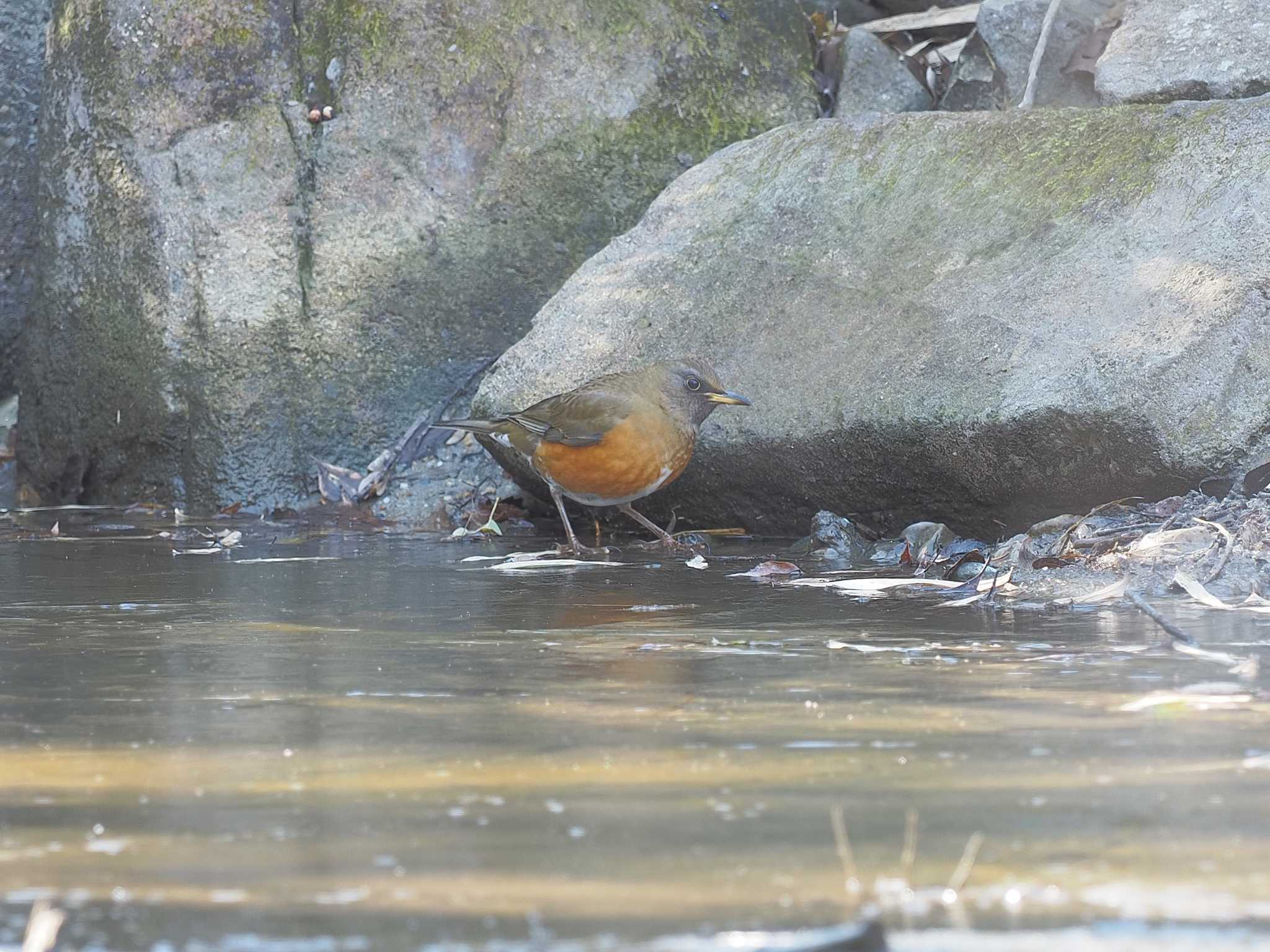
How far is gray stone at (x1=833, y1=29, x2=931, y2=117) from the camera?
28.5ft

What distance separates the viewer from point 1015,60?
7973mm

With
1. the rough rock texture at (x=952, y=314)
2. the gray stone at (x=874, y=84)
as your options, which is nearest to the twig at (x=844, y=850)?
the rough rock texture at (x=952, y=314)

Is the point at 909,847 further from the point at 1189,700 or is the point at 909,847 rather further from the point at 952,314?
the point at 952,314

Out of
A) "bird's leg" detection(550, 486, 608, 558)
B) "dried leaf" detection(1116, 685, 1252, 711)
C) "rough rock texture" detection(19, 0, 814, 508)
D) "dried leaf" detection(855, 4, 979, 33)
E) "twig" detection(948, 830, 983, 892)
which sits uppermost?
"dried leaf" detection(855, 4, 979, 33)

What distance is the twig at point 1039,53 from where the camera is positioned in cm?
762

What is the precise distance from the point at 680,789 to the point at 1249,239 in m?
3.89

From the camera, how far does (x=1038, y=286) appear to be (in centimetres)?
593

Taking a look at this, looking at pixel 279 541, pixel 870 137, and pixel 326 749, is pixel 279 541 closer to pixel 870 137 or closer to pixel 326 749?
pixel 870 137

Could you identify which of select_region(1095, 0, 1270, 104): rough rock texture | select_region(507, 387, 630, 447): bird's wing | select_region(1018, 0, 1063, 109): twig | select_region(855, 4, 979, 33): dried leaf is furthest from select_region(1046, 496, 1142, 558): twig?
select_region(855, 4, 979, 33): dried leaf

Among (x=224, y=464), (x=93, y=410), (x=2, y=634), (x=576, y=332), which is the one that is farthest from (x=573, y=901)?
(x=93, y=410)

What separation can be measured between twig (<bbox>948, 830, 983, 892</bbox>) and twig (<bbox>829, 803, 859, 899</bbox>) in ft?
0.36

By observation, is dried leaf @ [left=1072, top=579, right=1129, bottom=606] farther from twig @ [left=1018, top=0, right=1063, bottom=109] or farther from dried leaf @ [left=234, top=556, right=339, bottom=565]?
twig @ [left=1018, top=0, right=1063, bottom=109]

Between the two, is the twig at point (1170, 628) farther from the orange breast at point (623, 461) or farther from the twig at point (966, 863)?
the orange breast at point (623, 461)

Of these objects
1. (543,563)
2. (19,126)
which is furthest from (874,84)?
(19,126)
